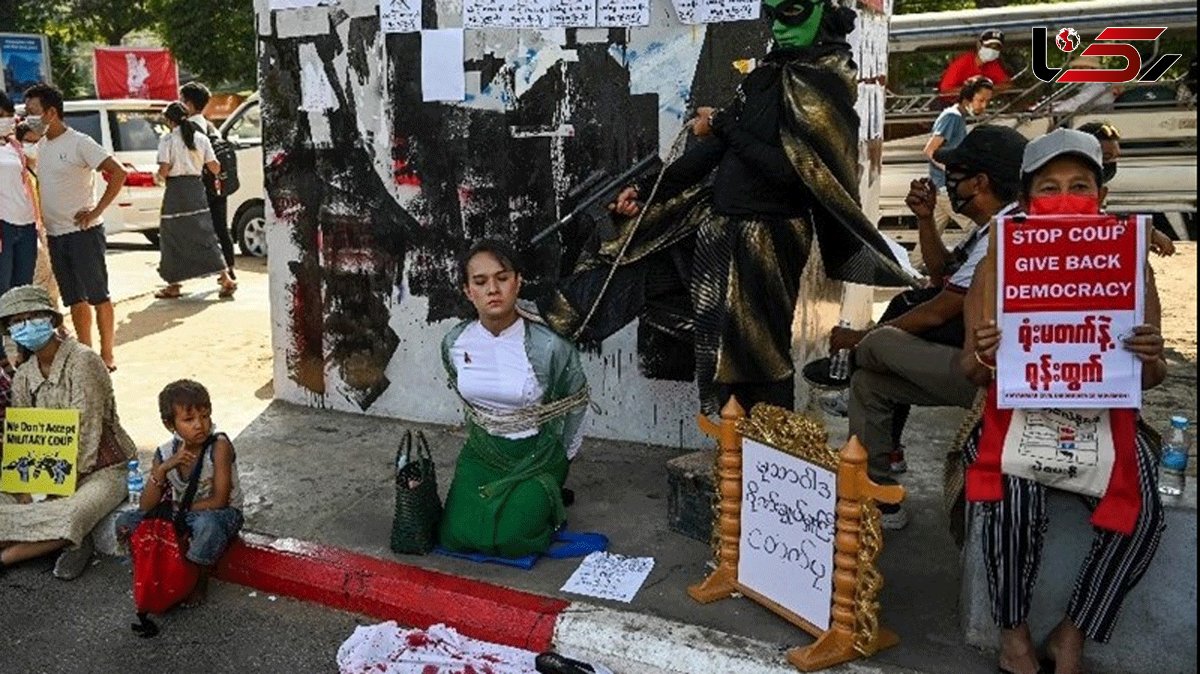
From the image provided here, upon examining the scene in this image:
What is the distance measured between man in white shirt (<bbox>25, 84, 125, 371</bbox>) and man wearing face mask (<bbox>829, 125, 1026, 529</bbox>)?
4.72m

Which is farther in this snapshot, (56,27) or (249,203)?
(56,27)

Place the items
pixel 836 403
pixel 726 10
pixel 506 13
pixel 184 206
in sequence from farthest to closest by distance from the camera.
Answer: pixel 184 206 → pixel 836 403 → pixel 506 13 → pixel 726 10

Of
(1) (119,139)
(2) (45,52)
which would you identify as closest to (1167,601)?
(1) (119,139)

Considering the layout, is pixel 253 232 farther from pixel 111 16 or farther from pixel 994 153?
pixel 111 16

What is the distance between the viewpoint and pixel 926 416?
18.9 ft

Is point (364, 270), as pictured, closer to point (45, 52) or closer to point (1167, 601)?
point (1167, 601)

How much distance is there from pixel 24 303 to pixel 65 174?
2.49 meters

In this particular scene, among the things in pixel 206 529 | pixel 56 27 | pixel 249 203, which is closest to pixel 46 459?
pixel 206 529

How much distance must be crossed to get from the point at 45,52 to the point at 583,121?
Answer: 64.4ft

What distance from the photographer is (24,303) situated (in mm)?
4414

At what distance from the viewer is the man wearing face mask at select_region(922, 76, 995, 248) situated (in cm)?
872

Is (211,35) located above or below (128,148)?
→ above

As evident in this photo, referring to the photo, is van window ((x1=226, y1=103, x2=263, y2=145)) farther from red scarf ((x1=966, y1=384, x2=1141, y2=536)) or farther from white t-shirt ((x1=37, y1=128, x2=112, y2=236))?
red scarf ((x1=966, y1=384, x2=1141, y2=536))

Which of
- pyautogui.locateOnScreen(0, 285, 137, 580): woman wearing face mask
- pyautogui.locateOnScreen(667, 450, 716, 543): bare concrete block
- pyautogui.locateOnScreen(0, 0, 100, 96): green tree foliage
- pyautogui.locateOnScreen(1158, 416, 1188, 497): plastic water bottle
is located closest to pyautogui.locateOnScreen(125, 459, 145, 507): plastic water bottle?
pyautogui.locateOnScreen(0, 285, 137, 580): woman wearing face mask
